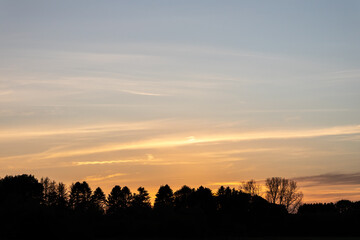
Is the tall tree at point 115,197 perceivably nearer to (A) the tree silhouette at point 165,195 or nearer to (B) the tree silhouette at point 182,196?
(A) the tree silhouette at point 165,195

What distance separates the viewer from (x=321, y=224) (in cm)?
11012

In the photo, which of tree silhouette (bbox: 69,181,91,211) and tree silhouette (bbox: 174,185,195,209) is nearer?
tree silhouette (bbox: 174,185,195,209)

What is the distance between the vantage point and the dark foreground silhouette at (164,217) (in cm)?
7631

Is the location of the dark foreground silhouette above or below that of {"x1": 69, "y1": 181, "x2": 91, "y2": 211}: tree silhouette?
below

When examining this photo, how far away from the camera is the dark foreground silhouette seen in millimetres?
76312

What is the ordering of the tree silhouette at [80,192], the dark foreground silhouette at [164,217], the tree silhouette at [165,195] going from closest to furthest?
the dark foreground silhouette at [164,217] < the tree silhouette at [80,192] < the tree silhouette at [165,195]

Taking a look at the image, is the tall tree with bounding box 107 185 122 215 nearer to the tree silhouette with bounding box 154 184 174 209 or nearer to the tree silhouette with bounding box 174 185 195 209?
the tree silhouette with bounding box 154 184 174 209

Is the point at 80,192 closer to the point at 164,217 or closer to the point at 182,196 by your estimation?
the point at 182,196

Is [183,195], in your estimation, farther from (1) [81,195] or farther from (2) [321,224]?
(2) [321,224]

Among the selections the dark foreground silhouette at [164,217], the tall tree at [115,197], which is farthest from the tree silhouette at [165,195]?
the tall tree at [115,197]

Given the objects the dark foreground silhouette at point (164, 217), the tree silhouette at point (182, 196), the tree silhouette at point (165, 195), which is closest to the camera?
the dark foreground silhouette at point (164, 217)

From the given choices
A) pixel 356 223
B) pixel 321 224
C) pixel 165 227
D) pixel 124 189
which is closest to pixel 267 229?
pixel 321 224

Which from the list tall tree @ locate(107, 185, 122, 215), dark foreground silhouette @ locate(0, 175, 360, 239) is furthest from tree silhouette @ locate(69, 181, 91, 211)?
tall tree @ locate(107, 185, 122, 215)

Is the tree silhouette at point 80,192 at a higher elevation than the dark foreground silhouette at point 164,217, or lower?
higher
